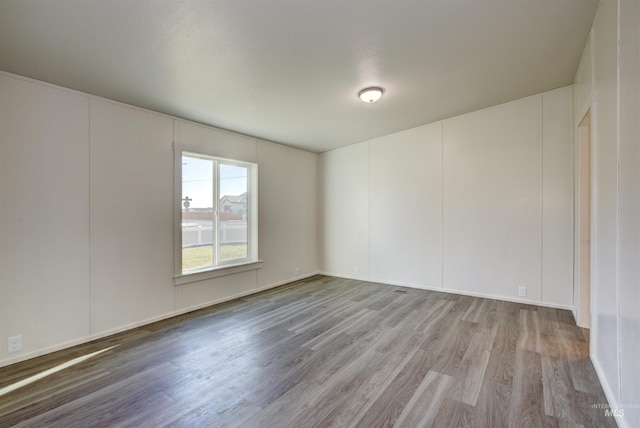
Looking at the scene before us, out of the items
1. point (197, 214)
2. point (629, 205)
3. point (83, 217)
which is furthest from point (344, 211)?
point (629, 205)

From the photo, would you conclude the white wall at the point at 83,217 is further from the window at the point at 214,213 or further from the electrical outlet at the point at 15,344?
the window at the point at 214,213

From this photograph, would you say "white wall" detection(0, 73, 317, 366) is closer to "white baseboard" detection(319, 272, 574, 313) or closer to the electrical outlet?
the electrical outlet

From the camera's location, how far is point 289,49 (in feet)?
7.89

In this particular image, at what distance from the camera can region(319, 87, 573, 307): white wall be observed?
376cm

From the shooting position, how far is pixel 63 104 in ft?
9.40

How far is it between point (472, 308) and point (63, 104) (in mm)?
5336

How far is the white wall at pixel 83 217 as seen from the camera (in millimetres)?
2582

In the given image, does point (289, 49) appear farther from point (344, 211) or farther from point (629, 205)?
point (344, 211)

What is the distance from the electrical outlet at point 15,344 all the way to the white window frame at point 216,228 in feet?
4.82

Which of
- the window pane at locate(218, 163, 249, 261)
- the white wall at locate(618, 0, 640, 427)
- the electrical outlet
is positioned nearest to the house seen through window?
the window pane at locate(218, 163, 249, 261)

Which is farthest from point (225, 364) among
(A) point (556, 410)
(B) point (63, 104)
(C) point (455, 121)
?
(C) point (455, 121)

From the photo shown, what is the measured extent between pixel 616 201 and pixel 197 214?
4355 mm

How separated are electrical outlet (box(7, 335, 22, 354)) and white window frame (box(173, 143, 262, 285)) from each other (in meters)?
1.47

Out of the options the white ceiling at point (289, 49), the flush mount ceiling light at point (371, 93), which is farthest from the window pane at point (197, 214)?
the flush mount ceiling light at point (371, 93)
